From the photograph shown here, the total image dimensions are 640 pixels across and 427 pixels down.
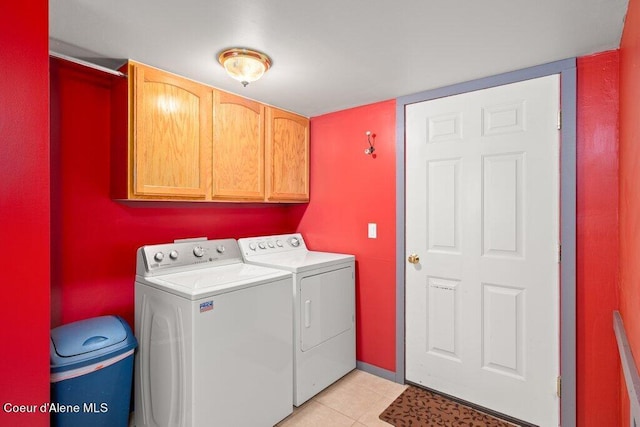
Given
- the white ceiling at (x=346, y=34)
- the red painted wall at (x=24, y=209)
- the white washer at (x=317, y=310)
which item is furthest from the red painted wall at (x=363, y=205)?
the red painted wall at (x=24, y=209)

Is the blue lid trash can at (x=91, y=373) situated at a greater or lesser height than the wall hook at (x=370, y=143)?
lesser

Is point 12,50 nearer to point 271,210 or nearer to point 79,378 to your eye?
point 79,378

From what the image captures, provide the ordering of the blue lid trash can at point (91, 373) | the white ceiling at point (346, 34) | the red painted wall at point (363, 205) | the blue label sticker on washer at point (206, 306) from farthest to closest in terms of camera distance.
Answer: the red painted wall at point (363, 205) → the blue label sticker on washer at point (206, 306) → the blue lid trash can at point (91, 373) → the white ceiling at point (346, 34)

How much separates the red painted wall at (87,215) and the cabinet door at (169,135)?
0.34 m

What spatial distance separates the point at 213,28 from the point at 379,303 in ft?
6.94

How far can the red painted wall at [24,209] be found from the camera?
1160 mm

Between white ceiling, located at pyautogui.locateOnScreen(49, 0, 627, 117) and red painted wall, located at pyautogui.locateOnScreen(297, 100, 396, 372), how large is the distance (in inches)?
23.6

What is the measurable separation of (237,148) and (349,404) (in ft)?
6.37

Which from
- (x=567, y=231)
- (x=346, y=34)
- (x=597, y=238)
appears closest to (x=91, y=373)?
(x=346, y=34)

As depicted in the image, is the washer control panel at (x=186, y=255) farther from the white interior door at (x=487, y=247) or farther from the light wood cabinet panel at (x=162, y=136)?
the white interior door at (x=487, y=247)

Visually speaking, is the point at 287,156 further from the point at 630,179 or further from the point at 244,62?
the point at 630,179

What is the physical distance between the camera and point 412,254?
234 cm

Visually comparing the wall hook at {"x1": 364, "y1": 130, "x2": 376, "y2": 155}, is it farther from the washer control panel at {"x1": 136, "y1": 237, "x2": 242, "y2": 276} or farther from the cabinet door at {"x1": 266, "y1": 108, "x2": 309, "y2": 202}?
the washer control panel at {"x1": 136, "y1": 237, "x2": 242, "y2": 276}

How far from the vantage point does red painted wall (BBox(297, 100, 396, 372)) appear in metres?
2.46
